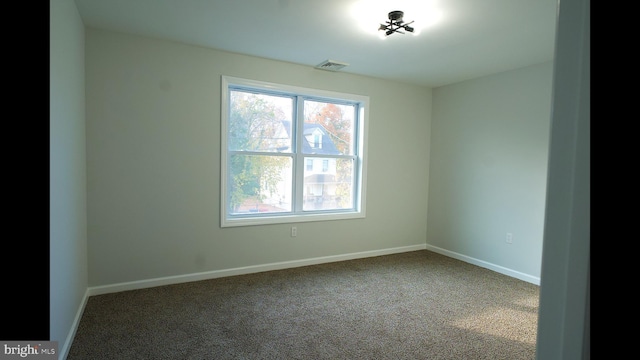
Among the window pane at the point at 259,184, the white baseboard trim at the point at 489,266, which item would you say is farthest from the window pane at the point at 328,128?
the white baseboard trim at the point at 489,266

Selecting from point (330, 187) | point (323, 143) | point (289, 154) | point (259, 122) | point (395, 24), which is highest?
point (395, 24)

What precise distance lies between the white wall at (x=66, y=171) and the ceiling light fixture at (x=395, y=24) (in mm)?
2227

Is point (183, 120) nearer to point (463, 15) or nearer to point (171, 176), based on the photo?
point (171, 176)

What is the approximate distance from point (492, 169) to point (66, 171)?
4381 millimetres

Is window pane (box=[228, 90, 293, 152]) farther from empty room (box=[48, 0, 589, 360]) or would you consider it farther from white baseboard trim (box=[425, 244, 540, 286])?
white baseboard trim (box=[425, 244, 540, 286])

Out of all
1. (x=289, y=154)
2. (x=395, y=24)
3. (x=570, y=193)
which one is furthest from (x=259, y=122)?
(x=570, y=193)

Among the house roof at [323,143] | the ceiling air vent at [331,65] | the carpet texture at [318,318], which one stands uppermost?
the ceiling air vent at [331,65]

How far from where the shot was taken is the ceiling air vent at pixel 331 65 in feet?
12.7

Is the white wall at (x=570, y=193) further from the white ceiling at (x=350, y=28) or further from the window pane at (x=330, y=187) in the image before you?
the window pane at (x=330, y=187)

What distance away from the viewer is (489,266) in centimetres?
429

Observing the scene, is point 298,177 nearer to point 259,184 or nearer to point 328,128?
point 259,184

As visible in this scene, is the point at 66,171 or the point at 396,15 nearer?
the point at 66,171

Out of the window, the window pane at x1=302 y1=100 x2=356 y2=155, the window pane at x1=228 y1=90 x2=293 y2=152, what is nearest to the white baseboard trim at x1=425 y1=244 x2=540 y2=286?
the window

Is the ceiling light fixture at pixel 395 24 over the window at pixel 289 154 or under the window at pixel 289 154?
over
